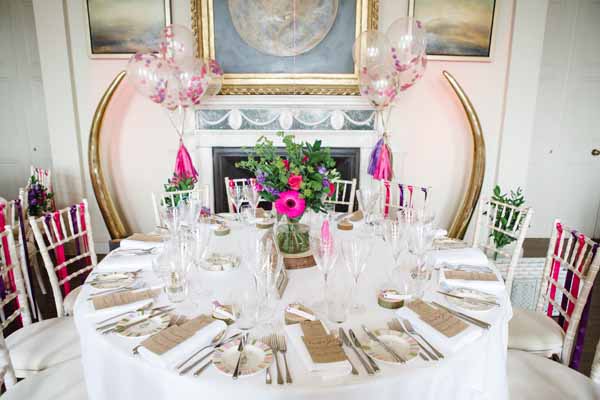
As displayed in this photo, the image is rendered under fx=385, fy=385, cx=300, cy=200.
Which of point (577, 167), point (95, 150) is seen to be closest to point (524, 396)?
point (95, 150)

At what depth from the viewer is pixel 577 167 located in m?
4.11

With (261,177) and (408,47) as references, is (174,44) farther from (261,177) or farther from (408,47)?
(261,177)

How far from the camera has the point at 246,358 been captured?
1.00 metres

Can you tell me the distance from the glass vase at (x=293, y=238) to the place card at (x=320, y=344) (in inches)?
22.9

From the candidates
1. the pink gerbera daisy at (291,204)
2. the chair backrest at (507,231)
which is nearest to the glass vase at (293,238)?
the pink gerbera daisy at (291,204)

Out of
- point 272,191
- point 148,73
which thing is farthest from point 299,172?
point 148,73

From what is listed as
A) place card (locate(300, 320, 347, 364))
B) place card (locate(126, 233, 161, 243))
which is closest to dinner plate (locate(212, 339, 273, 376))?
place card (locate(300, 320, 347, 364))

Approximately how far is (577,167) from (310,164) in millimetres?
3858

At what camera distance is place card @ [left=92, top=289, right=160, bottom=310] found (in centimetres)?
127

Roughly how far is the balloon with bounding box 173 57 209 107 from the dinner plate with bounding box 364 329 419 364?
264 centimetres

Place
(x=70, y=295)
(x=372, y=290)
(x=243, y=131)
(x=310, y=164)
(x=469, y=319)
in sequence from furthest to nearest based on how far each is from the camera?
(x=243, y=131) → (x=70, y=295) → (x=310, y=164) → (x=372, y=290) → (x=469, y=319)

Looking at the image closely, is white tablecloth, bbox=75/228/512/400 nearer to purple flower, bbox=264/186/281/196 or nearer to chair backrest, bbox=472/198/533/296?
purple flower, bbox=264/186/281/196

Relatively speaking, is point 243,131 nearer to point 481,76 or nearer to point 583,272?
point 481,76

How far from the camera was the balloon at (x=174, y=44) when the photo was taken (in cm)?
311
